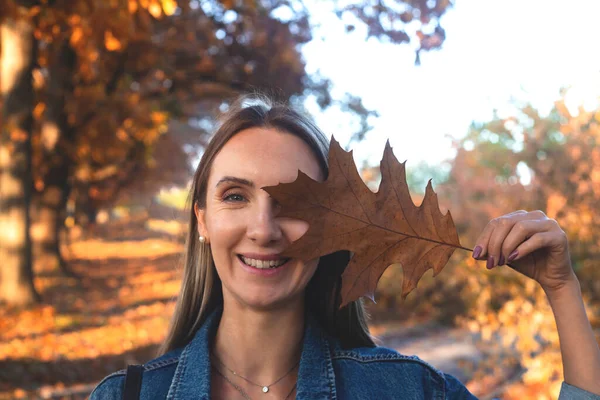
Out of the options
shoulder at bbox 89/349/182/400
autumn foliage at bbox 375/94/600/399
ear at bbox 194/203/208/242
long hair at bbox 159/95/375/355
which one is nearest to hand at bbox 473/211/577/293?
long hair at bbox 159/95/375/355

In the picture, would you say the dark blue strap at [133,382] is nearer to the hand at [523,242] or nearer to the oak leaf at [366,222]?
the oak leaf at [366,222]

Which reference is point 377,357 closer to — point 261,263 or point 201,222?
point 261,263

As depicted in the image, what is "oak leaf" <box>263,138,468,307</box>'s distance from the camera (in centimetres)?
159

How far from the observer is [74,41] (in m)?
8.11

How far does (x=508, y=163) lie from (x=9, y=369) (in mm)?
6104

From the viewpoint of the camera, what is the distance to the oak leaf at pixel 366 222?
1594 mm

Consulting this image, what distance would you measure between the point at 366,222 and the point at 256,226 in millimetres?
348

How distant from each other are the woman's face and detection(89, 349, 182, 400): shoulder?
0.33m

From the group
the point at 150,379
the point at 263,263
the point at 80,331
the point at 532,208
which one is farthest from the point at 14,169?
the point at 263,263

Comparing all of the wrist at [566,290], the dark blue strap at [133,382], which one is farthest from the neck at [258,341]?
the wrist at [566,290]

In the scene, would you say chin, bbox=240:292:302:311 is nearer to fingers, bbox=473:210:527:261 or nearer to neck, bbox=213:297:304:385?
neck, bbox=213:297:304:385

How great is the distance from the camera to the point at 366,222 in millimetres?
1616

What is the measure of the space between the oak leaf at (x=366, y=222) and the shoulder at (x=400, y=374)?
18.2 inches

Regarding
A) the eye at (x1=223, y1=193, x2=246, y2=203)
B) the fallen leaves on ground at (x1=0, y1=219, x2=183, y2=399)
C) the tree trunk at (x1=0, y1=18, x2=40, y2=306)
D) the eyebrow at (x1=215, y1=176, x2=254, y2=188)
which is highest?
the tree trunk at (x1=0, y1=18, x2=40, y2=306)
